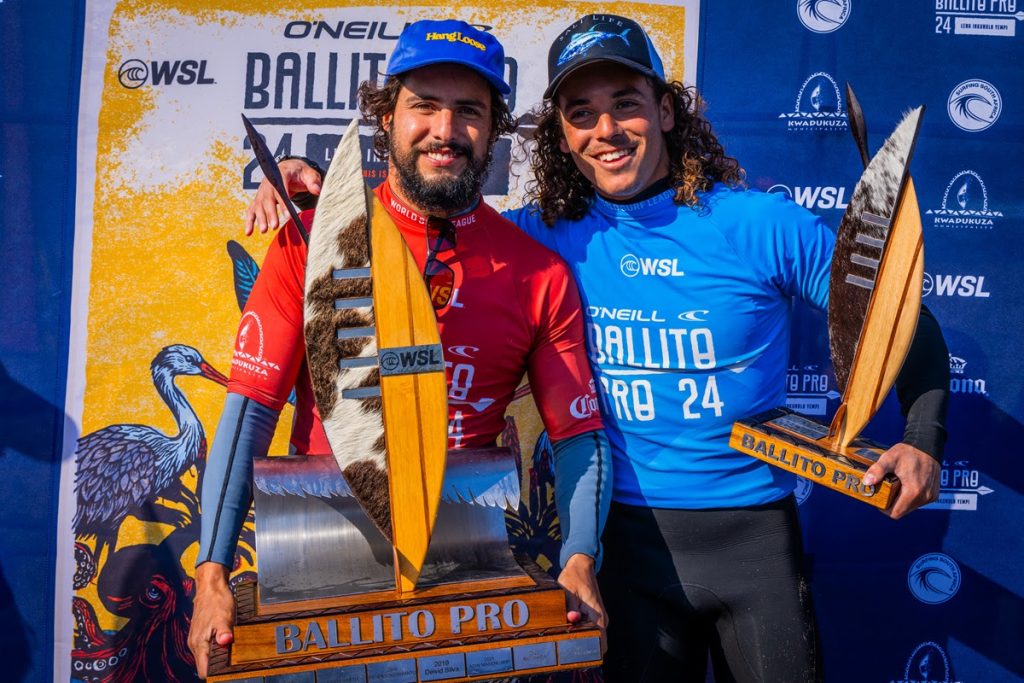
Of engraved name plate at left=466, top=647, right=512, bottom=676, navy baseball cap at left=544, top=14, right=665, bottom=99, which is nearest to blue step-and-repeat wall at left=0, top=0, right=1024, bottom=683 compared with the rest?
navy baseball cap at left=544, top=14, right=665, bottom=99

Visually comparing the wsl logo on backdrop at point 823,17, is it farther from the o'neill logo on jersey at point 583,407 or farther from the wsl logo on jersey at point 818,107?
the o'neill logo on jersey at point 583,407

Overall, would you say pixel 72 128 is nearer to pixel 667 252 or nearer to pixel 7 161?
pixel 7 161

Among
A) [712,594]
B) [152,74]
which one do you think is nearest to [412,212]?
[712,594]

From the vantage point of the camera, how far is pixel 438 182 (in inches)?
61.6

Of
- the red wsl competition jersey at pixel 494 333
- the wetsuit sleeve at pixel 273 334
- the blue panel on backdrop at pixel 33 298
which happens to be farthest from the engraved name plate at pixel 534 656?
the blue panel on backdrop at pixel 33 298

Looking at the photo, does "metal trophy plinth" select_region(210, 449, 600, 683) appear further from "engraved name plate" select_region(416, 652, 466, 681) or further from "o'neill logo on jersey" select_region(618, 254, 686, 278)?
"o'neill logo on jersey" select_region(618, 254, 686, 278)

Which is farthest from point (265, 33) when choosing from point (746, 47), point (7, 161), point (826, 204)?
point (826, 204)

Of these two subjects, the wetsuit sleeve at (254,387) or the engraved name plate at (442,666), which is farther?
the wetsuit sleeve at (254,387)

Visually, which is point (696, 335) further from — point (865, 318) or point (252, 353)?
point (252, 353)

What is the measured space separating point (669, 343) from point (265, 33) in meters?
1.48

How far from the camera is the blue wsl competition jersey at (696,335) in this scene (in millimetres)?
1610

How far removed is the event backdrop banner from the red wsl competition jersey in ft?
2.30

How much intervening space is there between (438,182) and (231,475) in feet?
2.12

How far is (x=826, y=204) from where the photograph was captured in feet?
7.55
